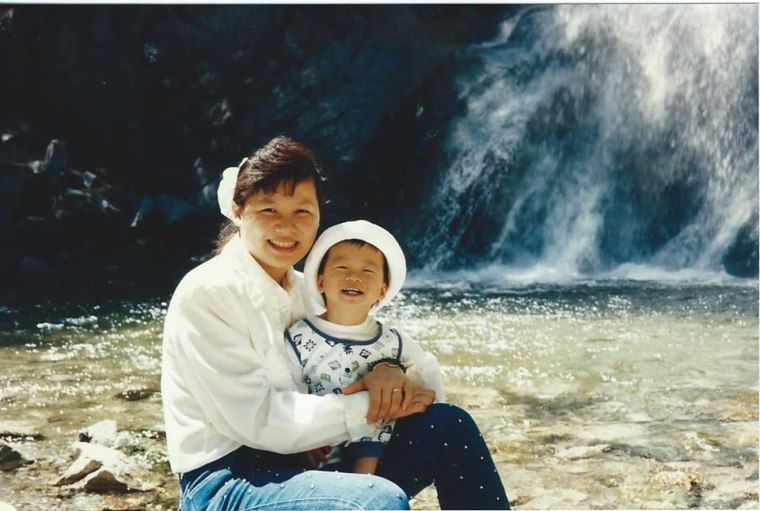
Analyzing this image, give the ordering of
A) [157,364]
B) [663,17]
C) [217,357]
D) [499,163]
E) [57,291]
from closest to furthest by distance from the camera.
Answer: [217,357] < [157,364] < [57,291] < [663,17] < [499,163]

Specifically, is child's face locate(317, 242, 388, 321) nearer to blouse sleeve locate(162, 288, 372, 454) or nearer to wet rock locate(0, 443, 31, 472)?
blouse sleeve locate(162, 288, 372, 454)

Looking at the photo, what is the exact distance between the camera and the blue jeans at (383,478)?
126 cm

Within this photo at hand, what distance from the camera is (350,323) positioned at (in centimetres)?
160

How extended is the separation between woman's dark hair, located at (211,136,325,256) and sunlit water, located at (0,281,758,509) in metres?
1.42

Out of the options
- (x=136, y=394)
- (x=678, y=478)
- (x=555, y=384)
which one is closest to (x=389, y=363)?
(x=678, y=478)

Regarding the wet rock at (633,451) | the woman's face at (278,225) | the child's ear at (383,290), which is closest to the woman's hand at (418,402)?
the child's ear at (383,290)

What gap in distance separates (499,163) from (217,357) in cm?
688

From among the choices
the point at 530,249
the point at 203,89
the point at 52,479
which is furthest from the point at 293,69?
the point at 52,479

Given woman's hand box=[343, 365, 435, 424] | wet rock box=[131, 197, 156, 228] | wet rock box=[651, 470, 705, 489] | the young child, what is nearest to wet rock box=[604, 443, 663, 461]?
wet rock box=[651, 470, 705, 489]

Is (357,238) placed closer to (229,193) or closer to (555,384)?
(229,193)

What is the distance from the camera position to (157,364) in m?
4.13

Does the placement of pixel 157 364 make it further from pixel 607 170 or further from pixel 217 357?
pixel 607 170

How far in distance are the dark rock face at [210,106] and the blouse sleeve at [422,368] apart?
224 inches

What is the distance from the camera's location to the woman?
1.31m
